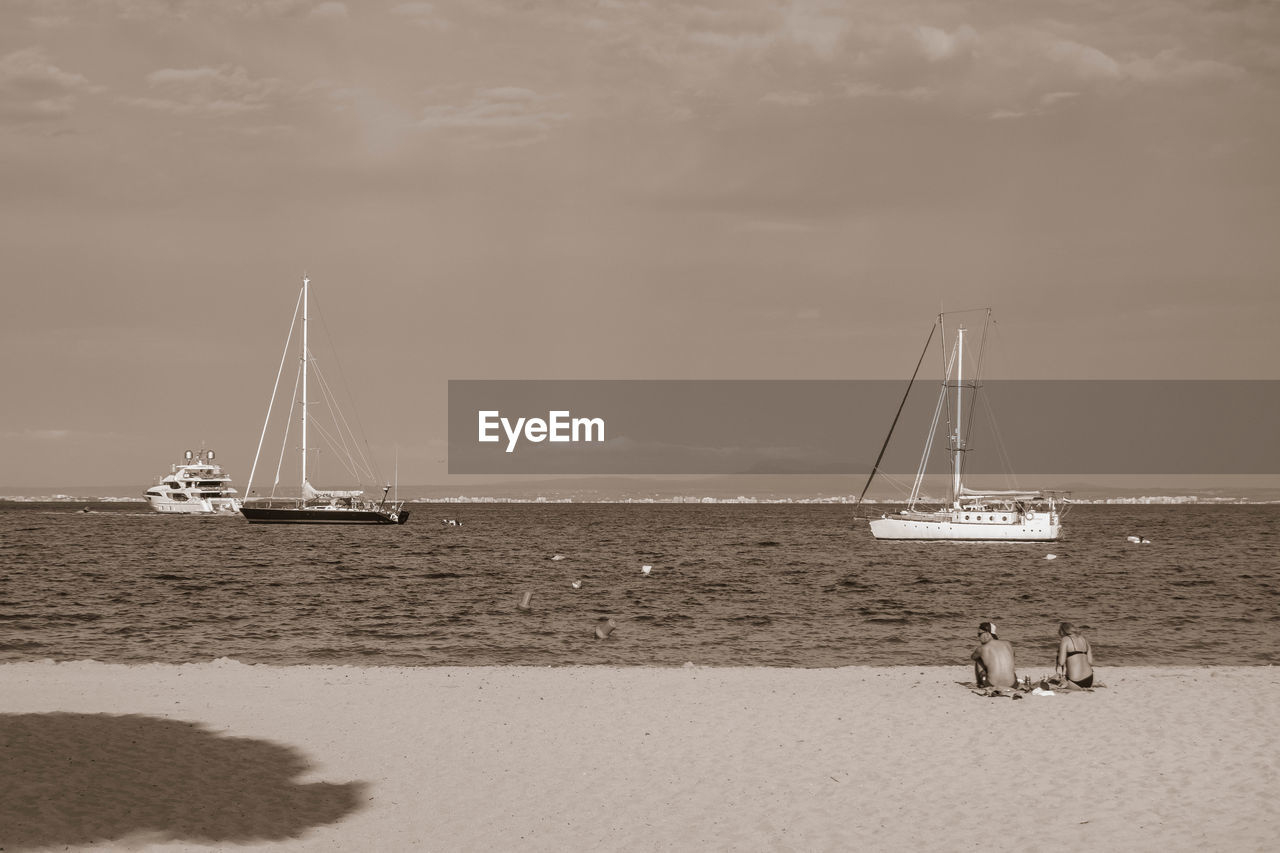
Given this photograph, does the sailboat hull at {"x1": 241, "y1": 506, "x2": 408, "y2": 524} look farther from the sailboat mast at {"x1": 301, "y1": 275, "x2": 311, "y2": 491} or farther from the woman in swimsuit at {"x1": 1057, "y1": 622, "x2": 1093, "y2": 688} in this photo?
the woman in swimsuit at {"x1": 1057, "y1": 622, "x2": 1093, "y2": 688}

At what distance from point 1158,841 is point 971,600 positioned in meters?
39.0

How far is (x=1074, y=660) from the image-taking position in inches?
922

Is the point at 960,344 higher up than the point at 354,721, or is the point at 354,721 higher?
the point at 960,344

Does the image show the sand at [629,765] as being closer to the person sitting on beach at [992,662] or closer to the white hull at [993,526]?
the person sitting on beach at [992,662]

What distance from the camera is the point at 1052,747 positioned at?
60.0ft

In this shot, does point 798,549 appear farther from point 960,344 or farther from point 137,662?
point 137,662

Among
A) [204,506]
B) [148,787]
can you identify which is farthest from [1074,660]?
[204,506]

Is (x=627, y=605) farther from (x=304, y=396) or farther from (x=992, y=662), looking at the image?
(x=304, y=396)

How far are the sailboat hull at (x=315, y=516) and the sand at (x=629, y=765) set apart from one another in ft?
338

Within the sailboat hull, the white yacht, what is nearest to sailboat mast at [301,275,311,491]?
the sailboat hull

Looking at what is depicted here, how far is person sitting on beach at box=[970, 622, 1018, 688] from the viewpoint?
75.0 ft

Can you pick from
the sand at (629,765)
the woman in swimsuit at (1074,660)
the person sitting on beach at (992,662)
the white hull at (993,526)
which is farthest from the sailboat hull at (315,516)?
the woman in swimsuit at (1074,660)

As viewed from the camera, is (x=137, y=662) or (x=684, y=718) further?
(x=137, y=662)

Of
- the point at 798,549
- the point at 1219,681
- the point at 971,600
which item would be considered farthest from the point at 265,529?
the point at 1219,681
